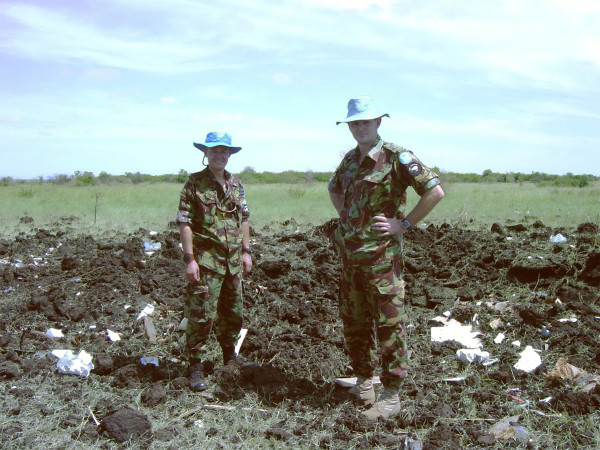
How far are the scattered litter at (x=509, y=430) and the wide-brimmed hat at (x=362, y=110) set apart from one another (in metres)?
2.20

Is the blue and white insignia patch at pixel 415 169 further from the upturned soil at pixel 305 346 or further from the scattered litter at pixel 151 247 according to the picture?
the scattered litter at pixel 151 247

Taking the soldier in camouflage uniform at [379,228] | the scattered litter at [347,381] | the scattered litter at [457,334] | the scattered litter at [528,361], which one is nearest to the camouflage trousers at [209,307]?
the scattered litter at [347,381]

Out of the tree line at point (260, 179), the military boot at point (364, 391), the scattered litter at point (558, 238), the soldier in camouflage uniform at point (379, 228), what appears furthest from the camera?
the tree line at point (260, 179)

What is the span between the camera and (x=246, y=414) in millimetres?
4031

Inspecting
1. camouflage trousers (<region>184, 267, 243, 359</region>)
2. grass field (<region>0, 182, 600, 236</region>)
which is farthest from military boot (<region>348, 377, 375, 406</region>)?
grass field (<region>0, 182, 600, 236</region>)

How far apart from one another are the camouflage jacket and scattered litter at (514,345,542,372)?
5.98 feet

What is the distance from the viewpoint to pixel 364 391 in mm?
4137

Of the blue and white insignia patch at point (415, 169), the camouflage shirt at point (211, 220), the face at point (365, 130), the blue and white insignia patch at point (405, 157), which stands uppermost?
the face at point (365, 130)

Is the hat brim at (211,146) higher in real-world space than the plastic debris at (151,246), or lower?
higher

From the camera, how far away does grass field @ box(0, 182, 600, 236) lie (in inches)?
519

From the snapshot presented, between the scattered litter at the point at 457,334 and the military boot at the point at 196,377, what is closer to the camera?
the military boot at the point at 196,377

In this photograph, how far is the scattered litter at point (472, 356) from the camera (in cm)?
492

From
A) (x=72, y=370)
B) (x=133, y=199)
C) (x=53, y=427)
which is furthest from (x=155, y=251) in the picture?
(x=133, y=199)

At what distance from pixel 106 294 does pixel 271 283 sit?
6.52 feet
